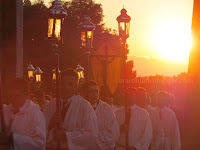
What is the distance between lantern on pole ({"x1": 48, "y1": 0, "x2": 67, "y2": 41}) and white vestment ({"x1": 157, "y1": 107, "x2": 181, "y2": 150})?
577 centimetres

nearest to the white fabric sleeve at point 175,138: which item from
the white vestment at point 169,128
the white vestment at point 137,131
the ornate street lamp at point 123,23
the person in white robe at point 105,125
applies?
the white vestment at point 169,128

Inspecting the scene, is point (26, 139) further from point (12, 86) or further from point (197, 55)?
point (197, 55)

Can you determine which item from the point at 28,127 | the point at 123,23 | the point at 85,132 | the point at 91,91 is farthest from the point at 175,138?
the point at 28,127

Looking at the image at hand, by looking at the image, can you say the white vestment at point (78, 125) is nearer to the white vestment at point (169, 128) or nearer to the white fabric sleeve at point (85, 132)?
the white fabric sleeve at point (85, 132)

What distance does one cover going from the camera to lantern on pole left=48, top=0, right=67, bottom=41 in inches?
349

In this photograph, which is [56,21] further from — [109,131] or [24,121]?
[109,131]

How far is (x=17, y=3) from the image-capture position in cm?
1611

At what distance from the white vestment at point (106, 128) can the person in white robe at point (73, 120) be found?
2.21 m

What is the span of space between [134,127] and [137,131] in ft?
0.33

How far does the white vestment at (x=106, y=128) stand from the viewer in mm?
10391

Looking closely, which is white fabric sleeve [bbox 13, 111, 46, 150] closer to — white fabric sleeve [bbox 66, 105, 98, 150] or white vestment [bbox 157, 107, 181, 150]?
white fabric sleeve [bbox 66, 105, 98, 150]

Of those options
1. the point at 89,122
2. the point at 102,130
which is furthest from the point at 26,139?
the point at 102,130

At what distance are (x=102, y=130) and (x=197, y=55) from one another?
5287 mm

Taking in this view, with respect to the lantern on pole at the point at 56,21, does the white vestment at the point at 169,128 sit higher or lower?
lower
